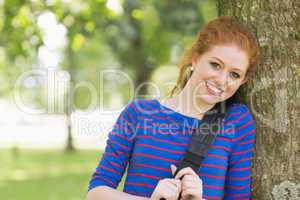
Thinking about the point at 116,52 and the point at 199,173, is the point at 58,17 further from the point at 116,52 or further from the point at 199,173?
the point at 116,52

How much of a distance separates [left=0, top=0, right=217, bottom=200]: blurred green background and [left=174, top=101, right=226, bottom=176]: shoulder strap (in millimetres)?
1487

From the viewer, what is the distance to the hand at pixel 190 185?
2166mm

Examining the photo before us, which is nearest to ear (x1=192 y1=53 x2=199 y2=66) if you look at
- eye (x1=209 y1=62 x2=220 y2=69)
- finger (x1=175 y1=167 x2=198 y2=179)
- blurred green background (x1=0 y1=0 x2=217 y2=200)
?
eye (x1=209 y1=62 x2=220 y2=69)

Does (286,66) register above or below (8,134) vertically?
above

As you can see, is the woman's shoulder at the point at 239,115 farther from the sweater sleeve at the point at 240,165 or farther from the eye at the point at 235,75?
the eye at the point at 235,75

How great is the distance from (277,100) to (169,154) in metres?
0.60

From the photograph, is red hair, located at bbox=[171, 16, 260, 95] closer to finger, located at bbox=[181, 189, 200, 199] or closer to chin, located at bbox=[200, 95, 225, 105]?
chin, located at bbox=[200, 95, 225, 105]

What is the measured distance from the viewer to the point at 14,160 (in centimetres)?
1781

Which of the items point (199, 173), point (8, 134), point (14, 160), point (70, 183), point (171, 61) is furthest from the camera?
point (8, 134)

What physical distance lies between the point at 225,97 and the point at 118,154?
59 cm

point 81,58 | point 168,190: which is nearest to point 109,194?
A: point 168,190

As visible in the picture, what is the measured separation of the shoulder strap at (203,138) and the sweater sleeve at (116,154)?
0.96ft

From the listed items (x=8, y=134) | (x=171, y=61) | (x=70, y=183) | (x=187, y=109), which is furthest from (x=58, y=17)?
(x=8, y=134)

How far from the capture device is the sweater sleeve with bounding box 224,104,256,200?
2412mm
